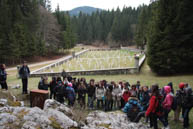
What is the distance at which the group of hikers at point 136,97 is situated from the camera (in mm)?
5055

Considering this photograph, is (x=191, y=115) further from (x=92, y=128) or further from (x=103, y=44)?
(x=103, y=44)

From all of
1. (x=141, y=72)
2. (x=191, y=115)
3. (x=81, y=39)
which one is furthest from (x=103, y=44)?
(x=191, y=115)

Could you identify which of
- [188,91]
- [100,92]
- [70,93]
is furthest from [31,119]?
[188,91]

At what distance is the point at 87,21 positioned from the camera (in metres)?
87.4

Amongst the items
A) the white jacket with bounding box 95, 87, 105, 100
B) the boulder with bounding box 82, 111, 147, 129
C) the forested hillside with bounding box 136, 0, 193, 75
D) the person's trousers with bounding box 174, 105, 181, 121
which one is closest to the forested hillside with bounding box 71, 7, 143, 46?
the forested hillside with bounding box 136, 0, 193, 75

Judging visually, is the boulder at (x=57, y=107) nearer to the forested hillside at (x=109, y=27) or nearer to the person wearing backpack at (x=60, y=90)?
the person wearing backpack at (x=60, y=90)

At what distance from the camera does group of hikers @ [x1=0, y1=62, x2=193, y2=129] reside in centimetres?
506

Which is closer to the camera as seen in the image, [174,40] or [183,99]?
[183,99]

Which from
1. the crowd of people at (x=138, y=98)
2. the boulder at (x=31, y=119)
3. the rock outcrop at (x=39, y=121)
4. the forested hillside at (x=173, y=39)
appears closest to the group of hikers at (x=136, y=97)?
the crowd of people at (x=138, y=98)

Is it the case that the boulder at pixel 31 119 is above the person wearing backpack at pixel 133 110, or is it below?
above

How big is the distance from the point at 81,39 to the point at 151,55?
242 ft

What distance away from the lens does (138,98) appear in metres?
7.78

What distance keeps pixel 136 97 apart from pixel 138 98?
411mm

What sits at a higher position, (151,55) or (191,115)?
(151,55)
